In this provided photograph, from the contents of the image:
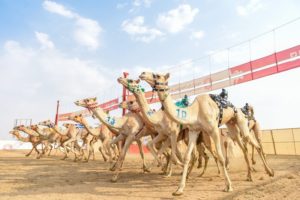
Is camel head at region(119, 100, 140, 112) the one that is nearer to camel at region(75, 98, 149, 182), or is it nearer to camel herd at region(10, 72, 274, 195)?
camel herd at region(10, 72, 274, 195)

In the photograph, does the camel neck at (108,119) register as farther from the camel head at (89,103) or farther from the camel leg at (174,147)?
the camel leg at (174,147)

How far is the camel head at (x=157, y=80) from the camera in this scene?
25.9ft

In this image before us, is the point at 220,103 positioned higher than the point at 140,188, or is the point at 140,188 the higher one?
the point at 220,103

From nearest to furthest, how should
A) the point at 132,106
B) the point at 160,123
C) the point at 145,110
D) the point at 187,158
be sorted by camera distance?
the point at 187,158, the point at 145,110, the point at 160,123, the point at 132,106

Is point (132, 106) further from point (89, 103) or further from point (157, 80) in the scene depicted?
point (157, 80)

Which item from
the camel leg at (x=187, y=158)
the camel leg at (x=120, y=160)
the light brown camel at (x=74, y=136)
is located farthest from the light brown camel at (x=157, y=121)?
the light brown camel at (x=74, y=136)

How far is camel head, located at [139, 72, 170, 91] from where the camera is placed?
7.89m

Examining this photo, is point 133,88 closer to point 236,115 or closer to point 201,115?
point 201,115

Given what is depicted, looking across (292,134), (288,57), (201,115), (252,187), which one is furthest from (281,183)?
(292,134)

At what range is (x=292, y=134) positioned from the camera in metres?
26.5

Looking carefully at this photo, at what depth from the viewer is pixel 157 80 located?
26.0 ft

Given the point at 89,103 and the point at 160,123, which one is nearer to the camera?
the point at 160,123

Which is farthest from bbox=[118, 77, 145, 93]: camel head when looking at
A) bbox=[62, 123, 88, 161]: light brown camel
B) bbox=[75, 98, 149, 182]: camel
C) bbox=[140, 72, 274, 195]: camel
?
bbox=[62, 123, 88, 161]: light brown camel

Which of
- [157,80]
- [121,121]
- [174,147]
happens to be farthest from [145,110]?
[121,121]
